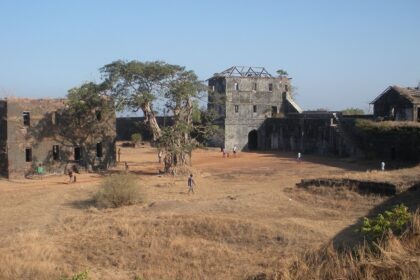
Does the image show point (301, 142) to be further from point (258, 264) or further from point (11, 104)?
point (258, 264)

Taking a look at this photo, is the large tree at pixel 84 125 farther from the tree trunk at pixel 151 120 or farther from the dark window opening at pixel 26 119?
the tree trunk at pixel 151 120

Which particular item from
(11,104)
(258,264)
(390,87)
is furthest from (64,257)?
→ (390,87)

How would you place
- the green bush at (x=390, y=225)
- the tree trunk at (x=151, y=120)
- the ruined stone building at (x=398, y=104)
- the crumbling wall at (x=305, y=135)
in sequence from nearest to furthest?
the green bush at (x=390, y=225), the tree trunk at (x=151, y=120), the ruined stone building at (x=398, y=104), the crumbling wall at (x=305, y=135)

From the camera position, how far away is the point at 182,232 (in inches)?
672

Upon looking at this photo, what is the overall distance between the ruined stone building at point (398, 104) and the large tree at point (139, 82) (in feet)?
56.2

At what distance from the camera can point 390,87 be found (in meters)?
39.8

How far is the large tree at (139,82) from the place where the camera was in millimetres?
32750

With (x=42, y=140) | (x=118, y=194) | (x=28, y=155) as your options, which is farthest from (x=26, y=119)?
(x=118, y=194)

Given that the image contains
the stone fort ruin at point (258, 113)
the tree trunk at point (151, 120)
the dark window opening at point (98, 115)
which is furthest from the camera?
the stone fort ruin at point (258, 113)

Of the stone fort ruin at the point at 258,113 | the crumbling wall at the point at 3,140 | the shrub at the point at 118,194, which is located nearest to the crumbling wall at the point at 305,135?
the stone fort ruin at the point at 258,113

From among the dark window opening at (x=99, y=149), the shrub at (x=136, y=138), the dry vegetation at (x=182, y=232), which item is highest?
the shrub at (x=136, y=138)

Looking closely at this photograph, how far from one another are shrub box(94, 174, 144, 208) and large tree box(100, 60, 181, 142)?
10.3 m

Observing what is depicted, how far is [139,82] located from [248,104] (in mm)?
18785

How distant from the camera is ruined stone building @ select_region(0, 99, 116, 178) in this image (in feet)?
105
